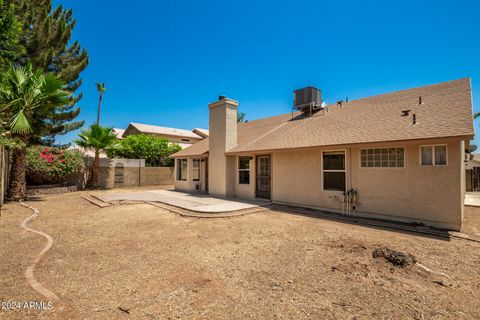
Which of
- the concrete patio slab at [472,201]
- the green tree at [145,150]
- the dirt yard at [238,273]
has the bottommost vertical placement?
the concrete patio slab at [472,201]

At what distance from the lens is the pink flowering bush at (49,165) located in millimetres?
13617

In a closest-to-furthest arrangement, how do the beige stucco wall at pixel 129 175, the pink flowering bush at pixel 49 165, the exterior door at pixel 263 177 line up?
the exterior door at pixel 263 177 → the pink flowering bush at pixel 49 165 → the beige stucco wall at pixel 129 175

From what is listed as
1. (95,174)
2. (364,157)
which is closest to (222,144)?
(364,157)

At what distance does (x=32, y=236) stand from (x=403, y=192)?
10.4 m

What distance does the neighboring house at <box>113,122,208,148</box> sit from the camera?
32175mm

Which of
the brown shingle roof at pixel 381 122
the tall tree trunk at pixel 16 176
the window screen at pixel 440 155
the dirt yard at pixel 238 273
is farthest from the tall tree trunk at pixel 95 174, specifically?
the window screen at pixel 440 155

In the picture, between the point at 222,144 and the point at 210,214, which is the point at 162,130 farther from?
the point at 210,214

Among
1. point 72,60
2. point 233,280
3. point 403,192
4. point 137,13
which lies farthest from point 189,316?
point 72,60

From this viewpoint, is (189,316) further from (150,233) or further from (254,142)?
(254,142)

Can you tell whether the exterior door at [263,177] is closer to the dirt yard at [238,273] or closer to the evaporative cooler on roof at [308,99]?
the evaporative cooler on roof at [308,99]

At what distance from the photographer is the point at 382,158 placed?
7703mm

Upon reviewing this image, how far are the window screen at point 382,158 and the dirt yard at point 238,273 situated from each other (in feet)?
7.36

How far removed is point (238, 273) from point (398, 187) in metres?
6.12

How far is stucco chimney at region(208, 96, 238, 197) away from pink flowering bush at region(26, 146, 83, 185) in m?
9.69
